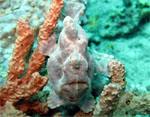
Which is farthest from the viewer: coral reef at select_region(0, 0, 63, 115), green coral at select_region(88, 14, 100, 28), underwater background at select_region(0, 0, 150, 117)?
green coral at select_region(88, 14, 100, 28)

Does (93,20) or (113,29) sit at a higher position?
(93,20)

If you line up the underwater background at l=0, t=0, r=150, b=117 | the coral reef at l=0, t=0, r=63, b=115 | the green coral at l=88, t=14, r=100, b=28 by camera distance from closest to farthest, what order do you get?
the coral reef at l=0, t=0, r=63, b=115 < the underwater background at l=0, t=0, r=150, b=117 < the green coral at l=88, t=14, r=100, b=28

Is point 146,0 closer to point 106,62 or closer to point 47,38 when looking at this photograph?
point 106,62

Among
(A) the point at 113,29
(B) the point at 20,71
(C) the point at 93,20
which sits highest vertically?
(B) the point at 20,71

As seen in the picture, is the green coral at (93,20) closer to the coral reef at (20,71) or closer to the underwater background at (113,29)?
the underwater background at (113,29)

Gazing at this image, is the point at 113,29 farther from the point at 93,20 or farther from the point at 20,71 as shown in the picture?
the point at 20,71

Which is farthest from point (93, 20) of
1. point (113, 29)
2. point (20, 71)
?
point (20, 71)

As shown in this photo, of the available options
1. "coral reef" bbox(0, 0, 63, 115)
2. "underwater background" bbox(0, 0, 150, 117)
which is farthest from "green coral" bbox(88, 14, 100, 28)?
"coral reef" bbox(0, 0, 63, 115)

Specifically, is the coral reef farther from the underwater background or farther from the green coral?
the green coral
